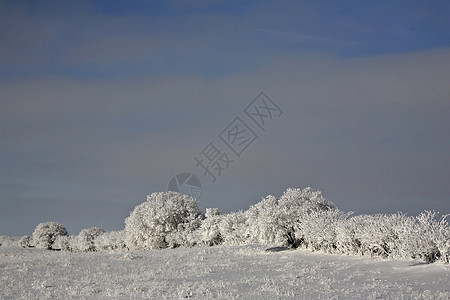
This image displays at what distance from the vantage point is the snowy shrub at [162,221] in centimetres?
2745

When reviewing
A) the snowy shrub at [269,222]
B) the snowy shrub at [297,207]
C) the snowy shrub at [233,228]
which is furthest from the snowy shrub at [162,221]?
the snowy shrub at [297,207]

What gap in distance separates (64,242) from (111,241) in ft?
19.0

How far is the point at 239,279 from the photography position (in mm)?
12758

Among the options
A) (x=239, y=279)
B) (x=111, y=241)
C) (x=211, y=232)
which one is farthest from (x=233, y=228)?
(x=239, y=279)

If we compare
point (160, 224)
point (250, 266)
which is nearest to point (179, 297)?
point (250, 266)

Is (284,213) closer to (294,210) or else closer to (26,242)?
(294,210)

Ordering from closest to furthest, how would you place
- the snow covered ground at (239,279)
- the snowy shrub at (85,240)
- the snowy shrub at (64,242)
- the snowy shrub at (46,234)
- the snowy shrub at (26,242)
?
1. the snow covered ground at (239,279)
2. the snowy shrub at (85,240)
3. the snowy shrub at (64,242)
4. the snowy shrub at (46,234)
5. the snowy shrub at (26,242)

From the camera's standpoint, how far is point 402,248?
553 inches

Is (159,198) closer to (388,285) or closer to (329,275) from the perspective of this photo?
(329,275)

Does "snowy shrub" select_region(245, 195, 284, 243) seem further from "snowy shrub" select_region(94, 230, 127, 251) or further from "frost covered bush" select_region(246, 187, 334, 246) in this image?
"snowy shrub" select_region(94, 230, 127, 251)

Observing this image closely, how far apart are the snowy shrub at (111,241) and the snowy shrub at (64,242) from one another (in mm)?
2866

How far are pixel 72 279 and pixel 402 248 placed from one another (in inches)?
362

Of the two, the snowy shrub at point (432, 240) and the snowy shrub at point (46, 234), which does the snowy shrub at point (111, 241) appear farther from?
the snowy shrub at point (432, 240)

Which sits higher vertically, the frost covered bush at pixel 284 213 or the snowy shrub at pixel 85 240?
the snowy shrub at pixel 85 240
